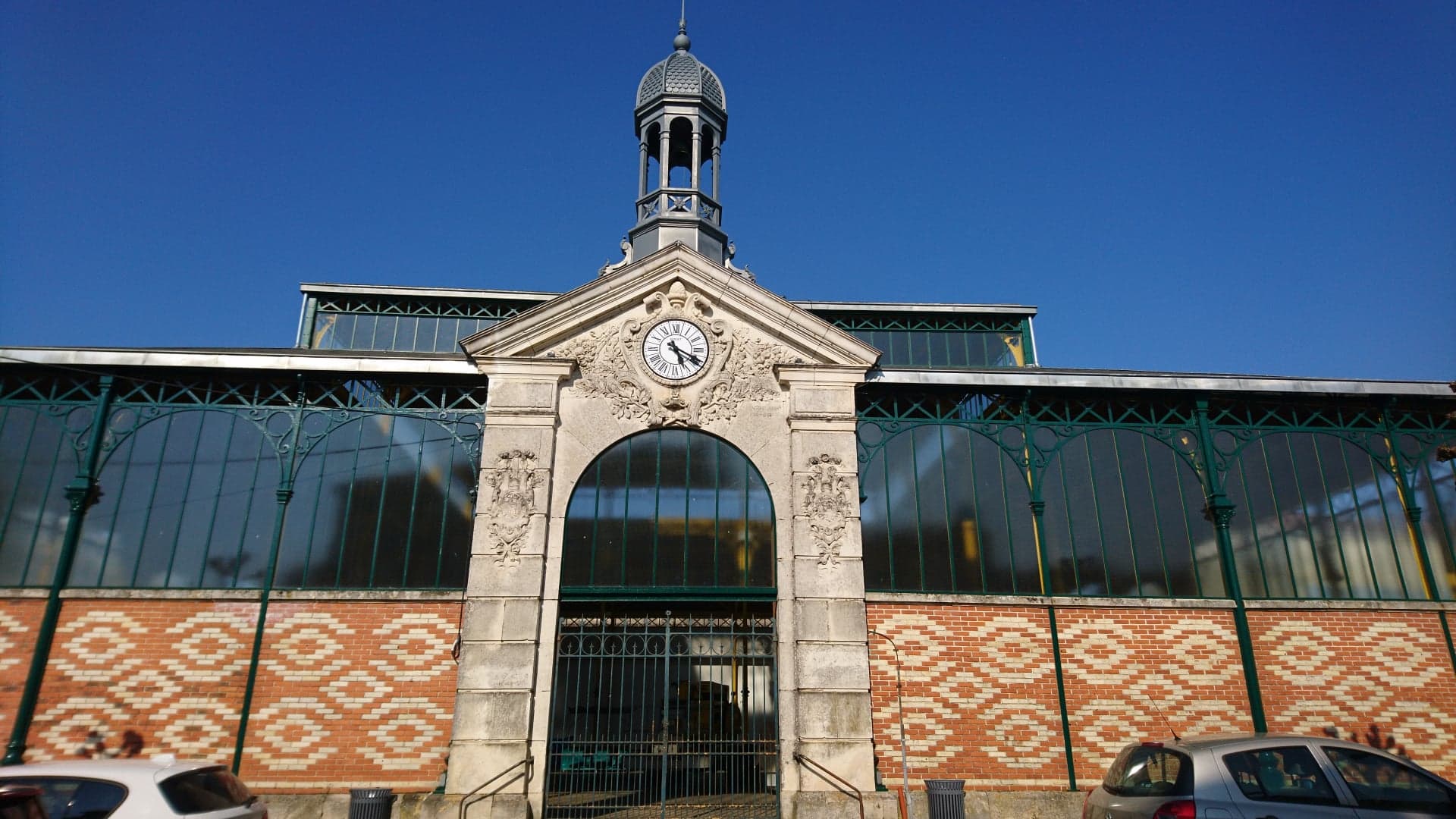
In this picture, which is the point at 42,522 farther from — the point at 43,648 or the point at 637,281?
the point at 637,281

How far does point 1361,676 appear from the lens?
14070mm

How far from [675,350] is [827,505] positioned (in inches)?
139

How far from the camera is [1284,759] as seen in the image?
26.0 ft

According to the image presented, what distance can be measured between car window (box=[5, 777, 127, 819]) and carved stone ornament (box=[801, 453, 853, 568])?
896 centimetres

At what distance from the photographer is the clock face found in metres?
14.5

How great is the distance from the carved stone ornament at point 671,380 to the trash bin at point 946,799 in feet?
20.5

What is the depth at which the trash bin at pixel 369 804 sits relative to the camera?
1198cm

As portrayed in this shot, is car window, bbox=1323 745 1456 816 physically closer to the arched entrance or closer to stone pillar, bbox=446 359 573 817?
the arched entrance

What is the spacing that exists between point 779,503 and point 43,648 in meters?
11.1

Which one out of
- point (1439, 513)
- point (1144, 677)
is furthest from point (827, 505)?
point (1439, 513)

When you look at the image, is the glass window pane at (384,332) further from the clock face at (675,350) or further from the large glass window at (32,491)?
the clock face at (675,350)

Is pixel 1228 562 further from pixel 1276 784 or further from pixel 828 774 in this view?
pixel 1276 784

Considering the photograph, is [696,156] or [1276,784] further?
[696,156]

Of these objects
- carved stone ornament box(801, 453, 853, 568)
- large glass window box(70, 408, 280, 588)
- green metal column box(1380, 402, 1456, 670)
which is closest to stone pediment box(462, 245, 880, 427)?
carved stone ornament box(801, 453, 853, 568)
